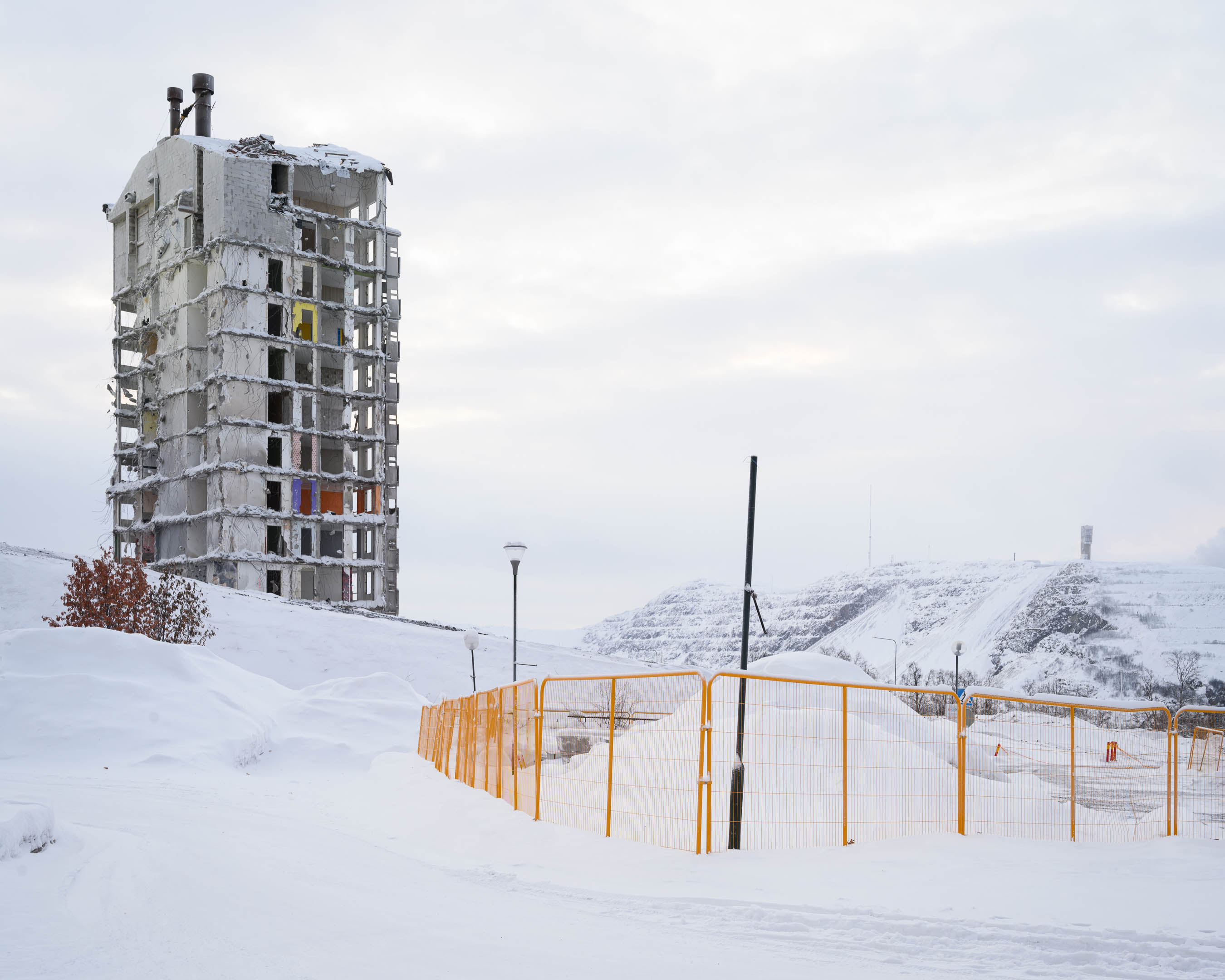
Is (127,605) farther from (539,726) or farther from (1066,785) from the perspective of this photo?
(1066,785)

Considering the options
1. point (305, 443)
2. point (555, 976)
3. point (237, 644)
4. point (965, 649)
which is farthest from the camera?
point (965, 649)

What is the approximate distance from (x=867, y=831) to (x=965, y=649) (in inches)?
5814

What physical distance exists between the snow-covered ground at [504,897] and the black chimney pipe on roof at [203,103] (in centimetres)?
6751

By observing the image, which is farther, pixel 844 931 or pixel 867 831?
pixel 867 831

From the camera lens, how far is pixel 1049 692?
11594 cm

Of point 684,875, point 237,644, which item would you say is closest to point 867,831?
point 684,875

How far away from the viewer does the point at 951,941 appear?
8.04m

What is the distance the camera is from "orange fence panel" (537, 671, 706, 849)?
40.6 ft

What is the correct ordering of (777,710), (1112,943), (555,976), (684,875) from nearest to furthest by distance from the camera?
1. (555,976)
2. (1112,943)
3. (684,875)
4. (777,710)

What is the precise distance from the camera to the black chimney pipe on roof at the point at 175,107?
77688 millimetres

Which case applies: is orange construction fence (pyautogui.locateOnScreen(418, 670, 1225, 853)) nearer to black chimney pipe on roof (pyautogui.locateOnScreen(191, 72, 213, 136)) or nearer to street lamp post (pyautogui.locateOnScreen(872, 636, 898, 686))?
street lamp post (pyautogui.locateOnScreen(872, 636, 898, 686))

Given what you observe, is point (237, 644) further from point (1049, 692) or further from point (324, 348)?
point (1049, 692)

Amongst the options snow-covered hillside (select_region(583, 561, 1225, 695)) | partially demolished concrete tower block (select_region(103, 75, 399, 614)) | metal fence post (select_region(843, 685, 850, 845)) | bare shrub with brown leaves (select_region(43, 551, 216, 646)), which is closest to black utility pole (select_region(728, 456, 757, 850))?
metal fence post (select_region(843, 685, 850, 845))

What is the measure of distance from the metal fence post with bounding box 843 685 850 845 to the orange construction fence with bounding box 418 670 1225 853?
3 centimetres
